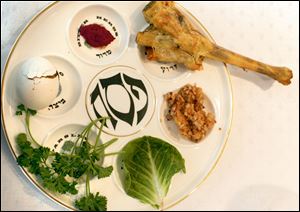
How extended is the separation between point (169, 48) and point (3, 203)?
907mm

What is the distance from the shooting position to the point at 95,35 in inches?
62.1

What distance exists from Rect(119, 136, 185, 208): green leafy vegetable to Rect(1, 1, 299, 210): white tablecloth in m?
0.16

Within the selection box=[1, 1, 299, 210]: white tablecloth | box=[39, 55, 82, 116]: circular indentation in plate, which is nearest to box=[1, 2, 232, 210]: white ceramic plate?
box=[39, 55, 82, 116]: circular indentation in plate

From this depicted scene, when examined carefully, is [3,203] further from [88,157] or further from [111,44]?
[111,44]

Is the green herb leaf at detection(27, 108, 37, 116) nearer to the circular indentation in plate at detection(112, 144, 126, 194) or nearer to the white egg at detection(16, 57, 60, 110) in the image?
the white egg at detection(16, 57, 60, 110)

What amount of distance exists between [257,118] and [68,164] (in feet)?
2.84

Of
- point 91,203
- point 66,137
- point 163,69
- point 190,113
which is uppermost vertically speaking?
point 163,69

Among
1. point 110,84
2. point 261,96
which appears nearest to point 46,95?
point 110,84

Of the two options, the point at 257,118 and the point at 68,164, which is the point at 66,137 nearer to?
the point at 68,164

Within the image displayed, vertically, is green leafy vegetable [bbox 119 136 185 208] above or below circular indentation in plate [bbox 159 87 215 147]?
below

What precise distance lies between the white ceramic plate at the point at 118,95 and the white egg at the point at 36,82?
8cm

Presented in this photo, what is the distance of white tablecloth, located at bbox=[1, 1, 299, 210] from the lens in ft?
5.65

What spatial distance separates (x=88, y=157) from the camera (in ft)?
4.76

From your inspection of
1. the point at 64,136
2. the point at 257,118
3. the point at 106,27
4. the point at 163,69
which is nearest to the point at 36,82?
the point at 64,136
